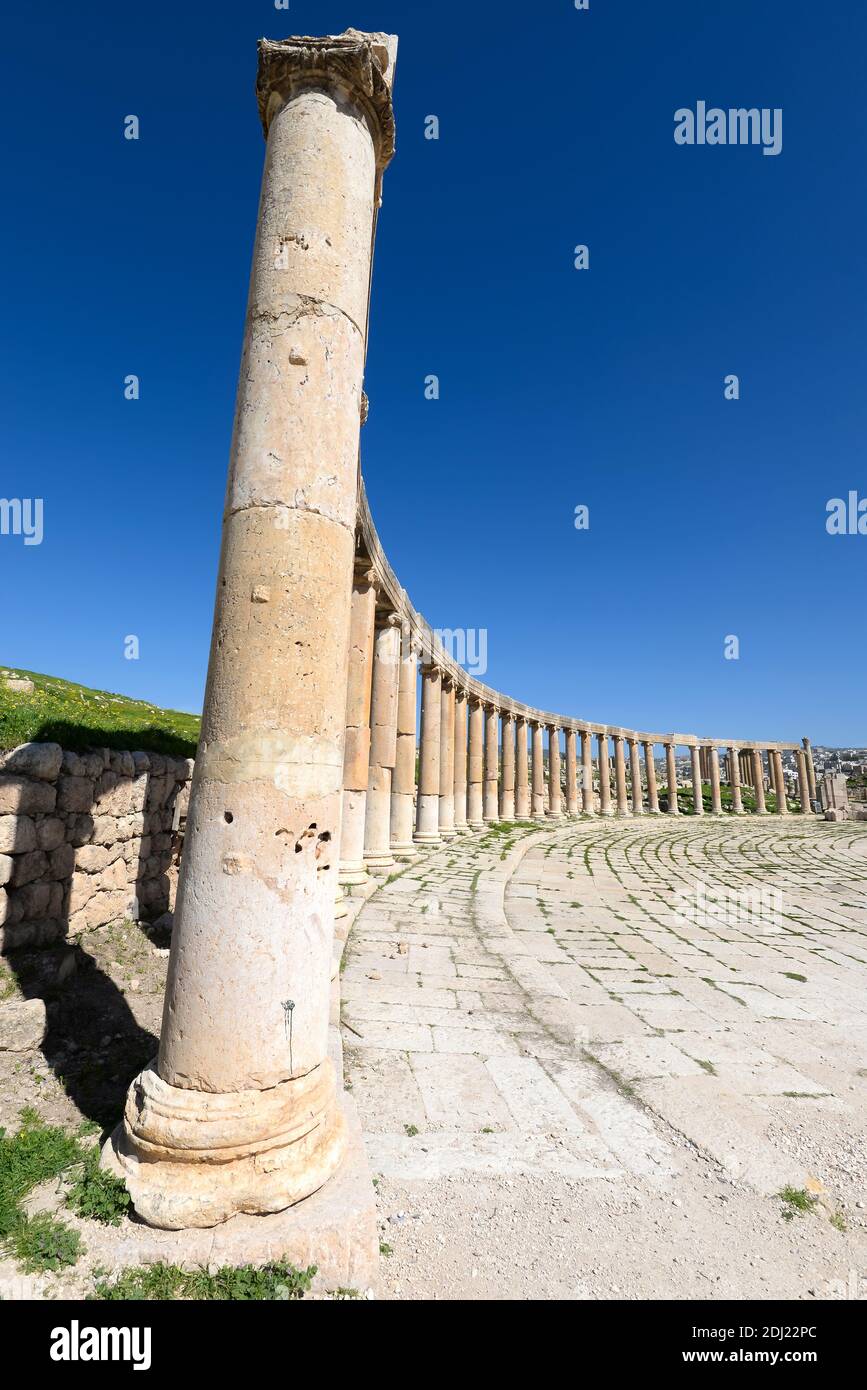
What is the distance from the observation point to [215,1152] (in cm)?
301

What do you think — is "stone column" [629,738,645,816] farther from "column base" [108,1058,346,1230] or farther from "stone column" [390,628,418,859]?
"column base" [108,1058,346,1230]

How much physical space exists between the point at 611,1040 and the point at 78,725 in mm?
6440

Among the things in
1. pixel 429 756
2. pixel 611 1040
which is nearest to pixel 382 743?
pixel 429 756

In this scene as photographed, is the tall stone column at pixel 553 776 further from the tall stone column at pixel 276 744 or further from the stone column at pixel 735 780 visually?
the tall stone column at pixel 276 744

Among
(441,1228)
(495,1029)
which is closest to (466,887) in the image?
(495,1029)

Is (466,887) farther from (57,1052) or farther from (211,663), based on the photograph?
(211,663)

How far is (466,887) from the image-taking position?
11938mm

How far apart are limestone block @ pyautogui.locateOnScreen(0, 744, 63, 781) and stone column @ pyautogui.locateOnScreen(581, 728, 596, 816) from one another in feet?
98.4

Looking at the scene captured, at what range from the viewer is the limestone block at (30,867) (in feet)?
18.7

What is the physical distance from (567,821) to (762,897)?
17324 millimetres

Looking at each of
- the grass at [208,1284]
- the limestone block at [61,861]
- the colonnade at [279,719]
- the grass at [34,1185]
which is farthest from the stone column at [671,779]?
the grass at [208,1284]

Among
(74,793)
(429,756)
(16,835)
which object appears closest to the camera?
(16,835)

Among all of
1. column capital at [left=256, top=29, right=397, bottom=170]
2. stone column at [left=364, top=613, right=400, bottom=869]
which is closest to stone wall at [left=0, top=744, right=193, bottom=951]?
stone column at [left=364, top=613, right=400, bottom=869]

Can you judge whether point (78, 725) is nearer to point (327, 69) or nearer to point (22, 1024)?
point (22, 1024)
